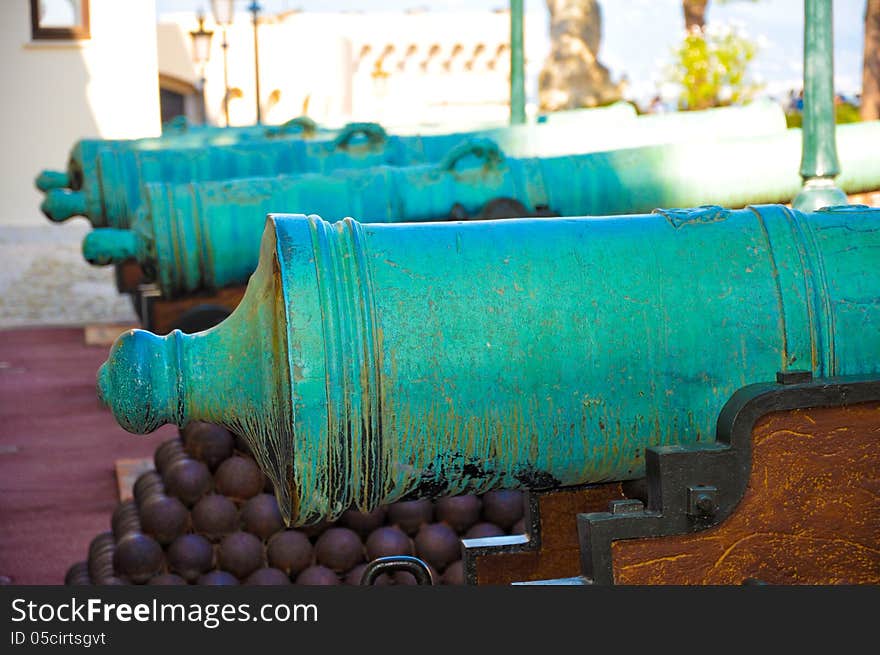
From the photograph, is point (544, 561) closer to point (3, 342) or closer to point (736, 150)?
point (736, 150)

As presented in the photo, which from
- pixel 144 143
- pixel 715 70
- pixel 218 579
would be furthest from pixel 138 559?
pixel 715 70

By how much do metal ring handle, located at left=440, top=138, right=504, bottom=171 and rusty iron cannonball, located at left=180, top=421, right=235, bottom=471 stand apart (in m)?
1.11

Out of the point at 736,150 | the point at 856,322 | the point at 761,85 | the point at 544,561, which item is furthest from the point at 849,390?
the point at 761,85

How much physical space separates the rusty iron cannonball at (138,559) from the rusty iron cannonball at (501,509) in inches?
30.4

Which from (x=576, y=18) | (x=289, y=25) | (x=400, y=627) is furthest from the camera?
(x=289, y=25)

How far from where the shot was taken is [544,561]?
2193 millimetres

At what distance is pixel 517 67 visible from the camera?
24.1 ft

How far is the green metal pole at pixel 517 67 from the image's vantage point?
7180mm

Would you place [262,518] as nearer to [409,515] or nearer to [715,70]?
[409,515]

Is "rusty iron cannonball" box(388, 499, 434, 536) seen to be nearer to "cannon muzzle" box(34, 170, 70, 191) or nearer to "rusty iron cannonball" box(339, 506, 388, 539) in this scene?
"rusty iron cannonball" box(339, 506, 388, 539)

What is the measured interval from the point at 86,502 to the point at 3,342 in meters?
4.85

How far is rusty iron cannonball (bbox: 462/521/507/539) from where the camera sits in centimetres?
324

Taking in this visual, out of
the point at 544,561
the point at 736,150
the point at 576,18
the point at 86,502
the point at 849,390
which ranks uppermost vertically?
the point at 576,18

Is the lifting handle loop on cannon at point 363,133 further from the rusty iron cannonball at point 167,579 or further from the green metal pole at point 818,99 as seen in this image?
the rusty iron cannonball at point 167,579
